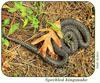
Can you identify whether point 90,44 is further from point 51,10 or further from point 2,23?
point 2,23

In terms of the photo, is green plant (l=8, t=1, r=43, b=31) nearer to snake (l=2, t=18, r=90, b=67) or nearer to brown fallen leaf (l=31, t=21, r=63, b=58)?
brown fallen leaf (l=31, t=21, r=63, b=58)

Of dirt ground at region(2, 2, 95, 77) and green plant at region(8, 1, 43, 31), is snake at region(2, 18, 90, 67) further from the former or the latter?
green plant at region(8, 1, 43, 31)

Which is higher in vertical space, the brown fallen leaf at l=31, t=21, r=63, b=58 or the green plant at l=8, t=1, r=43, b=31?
the green plant at l=8, t=1, r=43, b=31

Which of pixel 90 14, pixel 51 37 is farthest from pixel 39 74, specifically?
pixel 90 14

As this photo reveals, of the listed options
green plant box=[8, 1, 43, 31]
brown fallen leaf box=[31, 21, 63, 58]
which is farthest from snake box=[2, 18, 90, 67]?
green plant box=[8, 1, 43, 31]

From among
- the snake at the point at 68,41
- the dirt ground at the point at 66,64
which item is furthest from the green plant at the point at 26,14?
the snake at the point at 68,41

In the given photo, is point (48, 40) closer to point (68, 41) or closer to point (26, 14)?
Result: point (68, 41)

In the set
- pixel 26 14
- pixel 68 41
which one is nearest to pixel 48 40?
pixel 68 41
